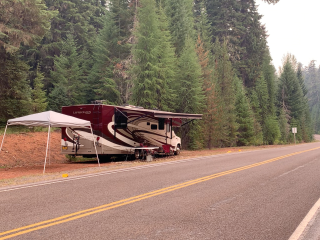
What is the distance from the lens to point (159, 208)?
21.2ft

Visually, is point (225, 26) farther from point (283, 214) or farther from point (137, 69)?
point (283, 214)

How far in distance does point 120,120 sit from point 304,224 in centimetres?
1279

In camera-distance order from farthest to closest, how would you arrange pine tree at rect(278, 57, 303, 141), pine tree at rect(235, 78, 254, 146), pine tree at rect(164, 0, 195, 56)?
pine tree at rect(278, 57, 303, 141), pine tree at rect(235, 78, 254, 146), pine tree at rect(164, 0, 195, 56)

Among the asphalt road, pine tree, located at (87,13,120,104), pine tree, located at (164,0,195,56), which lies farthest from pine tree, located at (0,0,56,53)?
the asphalt road

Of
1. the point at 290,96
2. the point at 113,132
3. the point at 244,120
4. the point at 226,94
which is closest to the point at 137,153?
the point at 113,132

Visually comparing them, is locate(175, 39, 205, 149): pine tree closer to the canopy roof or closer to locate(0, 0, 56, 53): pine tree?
locate(0, 0, 56, 53): pine tree

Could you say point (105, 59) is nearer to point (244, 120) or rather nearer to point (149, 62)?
point (149, 62)

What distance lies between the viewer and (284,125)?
58.6m

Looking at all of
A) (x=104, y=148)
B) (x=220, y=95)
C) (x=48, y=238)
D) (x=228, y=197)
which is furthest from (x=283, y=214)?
(x=220, y=95)

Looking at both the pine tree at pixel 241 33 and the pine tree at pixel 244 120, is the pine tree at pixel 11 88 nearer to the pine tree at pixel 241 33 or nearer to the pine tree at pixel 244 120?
the pine tree at pixel 244 120

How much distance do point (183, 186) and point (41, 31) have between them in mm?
20475

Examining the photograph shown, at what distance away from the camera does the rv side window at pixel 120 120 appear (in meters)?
17.0

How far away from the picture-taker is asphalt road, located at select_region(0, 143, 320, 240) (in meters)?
5.00

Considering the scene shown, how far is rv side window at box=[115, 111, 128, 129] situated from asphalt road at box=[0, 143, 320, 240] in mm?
6606
